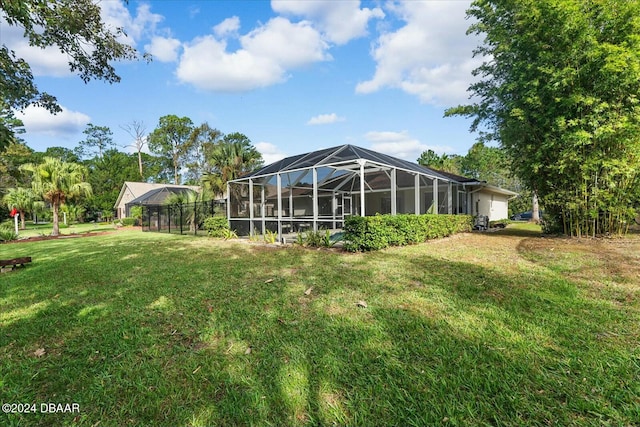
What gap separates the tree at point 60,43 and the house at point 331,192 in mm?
5820

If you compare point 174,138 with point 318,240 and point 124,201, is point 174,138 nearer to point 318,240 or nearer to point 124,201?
point 124,201

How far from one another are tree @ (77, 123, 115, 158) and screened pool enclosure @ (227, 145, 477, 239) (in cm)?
4962

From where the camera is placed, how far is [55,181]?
53.1 feet

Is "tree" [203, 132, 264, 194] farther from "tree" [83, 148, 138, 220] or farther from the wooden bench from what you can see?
"tree" [83, 148, 138, 220]

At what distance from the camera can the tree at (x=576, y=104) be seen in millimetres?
7840

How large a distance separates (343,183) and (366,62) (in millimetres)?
6100

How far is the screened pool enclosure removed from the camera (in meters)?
10.3

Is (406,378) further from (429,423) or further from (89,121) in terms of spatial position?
(89,121)

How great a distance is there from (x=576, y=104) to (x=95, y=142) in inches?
2471

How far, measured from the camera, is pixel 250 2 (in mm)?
9148

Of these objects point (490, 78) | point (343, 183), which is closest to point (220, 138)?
point (343, 183)

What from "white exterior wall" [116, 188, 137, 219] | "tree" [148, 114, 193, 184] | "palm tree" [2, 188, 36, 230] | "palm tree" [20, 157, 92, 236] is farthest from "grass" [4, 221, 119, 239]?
"tree" [148, 114, 193, 184]

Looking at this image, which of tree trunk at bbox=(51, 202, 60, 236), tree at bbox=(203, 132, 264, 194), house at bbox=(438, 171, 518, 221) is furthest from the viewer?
tree at bbox=(203, 132, 264, 194)

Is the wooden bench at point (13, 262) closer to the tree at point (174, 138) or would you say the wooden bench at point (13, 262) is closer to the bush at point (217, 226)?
the bush at point (217, 226)
